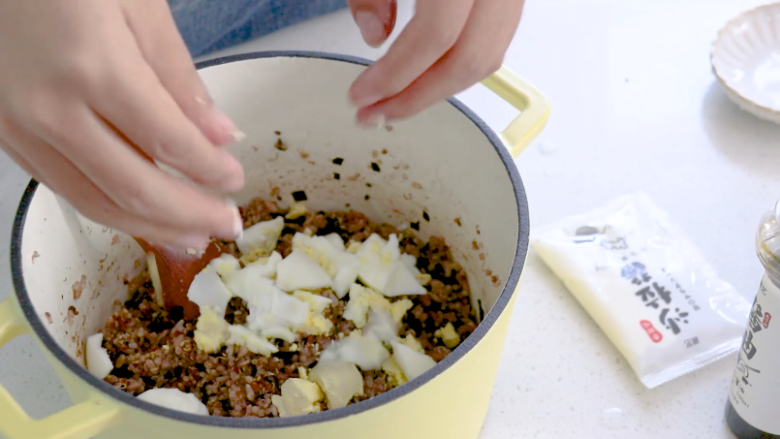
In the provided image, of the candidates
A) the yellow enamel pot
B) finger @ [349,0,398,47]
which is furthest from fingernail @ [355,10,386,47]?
the yellow enamel pot

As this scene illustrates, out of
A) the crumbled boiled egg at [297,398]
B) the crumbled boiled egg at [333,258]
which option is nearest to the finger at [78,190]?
the crumbled boiled egg at [297,398]

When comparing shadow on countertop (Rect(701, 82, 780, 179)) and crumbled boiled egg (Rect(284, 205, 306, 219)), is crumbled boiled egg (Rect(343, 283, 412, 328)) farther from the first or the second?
shadow on countertop (Rect(701, 82, 780, 179))

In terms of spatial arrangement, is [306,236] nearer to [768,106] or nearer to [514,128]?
[514,128]

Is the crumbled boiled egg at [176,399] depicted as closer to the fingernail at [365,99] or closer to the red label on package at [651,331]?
the fingernail at [365,99]

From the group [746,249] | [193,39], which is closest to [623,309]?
[746,249]

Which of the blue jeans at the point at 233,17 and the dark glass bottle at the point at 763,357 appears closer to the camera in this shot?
the dark glass bottle at the point at 763,357

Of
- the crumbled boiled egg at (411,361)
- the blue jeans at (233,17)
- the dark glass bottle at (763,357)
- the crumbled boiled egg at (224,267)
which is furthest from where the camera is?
the blue jeans at (233,17)

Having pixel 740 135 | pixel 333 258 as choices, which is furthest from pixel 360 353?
pixel 740 135

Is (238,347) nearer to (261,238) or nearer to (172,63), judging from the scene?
(261,238)
